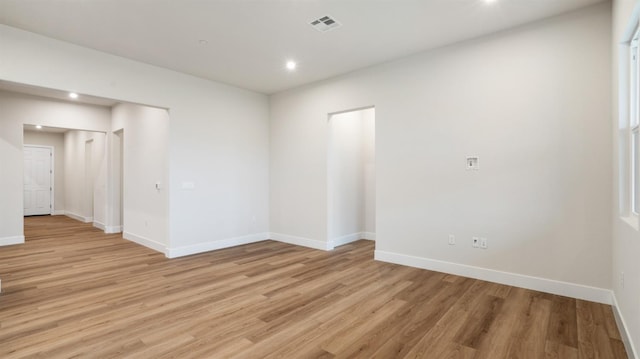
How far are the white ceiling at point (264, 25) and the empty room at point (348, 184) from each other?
1.0 inches

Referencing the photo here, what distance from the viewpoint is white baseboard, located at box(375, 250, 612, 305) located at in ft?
9.89

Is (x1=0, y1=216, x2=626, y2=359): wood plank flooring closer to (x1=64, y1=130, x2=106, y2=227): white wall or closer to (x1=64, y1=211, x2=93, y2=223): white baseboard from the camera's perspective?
(x1=64, y1=130, x2=106, y2=227): white wall

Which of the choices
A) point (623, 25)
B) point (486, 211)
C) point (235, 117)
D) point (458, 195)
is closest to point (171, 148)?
point (235, 117)

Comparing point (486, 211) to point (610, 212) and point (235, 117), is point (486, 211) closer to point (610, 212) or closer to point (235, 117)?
point (610, 212)

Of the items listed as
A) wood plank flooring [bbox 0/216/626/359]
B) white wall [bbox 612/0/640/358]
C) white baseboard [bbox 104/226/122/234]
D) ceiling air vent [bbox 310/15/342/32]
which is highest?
ceiling air vent [bbox 310/15/342/32]

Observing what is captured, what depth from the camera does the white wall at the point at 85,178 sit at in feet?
25.1

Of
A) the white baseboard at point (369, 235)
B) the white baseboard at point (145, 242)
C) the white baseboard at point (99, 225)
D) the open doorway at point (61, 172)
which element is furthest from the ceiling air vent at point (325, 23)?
the open doorway at point (61, 172)

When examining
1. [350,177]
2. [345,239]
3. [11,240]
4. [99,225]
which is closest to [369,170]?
[350,177]

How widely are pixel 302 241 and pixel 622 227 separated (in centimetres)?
426

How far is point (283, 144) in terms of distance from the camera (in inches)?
234

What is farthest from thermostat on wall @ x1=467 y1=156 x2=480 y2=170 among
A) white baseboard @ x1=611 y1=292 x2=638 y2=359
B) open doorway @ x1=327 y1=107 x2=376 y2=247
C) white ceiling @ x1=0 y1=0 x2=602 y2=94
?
open doorway @ x1=327 y1=107 x2=376 y2=247

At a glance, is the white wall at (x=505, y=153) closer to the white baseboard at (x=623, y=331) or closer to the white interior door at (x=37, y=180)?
the white baseboard at (x=623, y=331)

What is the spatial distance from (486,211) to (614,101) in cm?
154

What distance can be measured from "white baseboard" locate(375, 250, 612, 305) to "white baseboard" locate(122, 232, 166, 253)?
3594 mm
